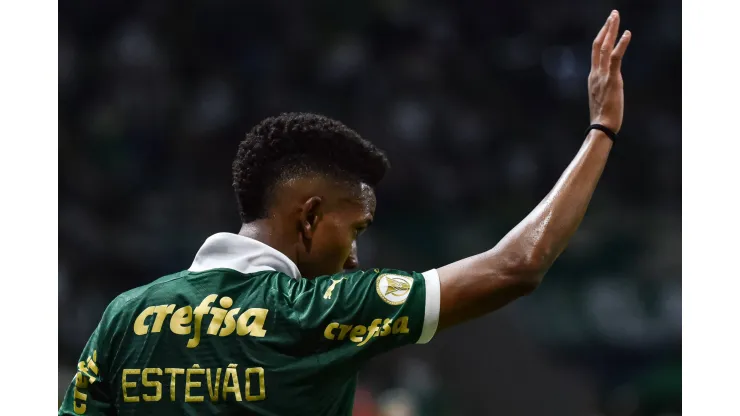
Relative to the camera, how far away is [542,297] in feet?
29.3

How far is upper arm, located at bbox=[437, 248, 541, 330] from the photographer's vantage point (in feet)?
7.70

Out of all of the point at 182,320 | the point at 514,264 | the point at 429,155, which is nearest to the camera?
the point at 514,264

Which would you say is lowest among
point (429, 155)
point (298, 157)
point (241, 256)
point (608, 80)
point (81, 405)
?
point (81, 405)

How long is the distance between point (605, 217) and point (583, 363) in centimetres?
A: 156

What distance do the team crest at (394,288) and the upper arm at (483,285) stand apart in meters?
0.10

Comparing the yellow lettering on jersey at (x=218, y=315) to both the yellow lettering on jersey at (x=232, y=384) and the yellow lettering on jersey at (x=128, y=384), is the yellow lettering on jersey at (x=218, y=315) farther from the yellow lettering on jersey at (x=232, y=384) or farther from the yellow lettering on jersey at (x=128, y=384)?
the yellow lettering on jersey at (x=128, y=384)

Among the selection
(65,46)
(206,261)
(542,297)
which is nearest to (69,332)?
(65,46)

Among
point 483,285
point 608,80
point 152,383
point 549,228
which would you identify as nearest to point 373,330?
point 483,285

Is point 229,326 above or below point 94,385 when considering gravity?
above

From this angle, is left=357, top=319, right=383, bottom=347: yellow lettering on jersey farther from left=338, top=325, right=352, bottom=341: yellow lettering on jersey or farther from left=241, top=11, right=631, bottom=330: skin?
left=241, top=11, right=631, bottom=330: skin

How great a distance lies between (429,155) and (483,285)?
742 cm

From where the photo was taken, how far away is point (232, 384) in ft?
8.13

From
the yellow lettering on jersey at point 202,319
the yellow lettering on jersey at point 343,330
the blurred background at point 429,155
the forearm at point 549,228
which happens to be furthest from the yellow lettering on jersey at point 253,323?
the blurred background at point 429,155

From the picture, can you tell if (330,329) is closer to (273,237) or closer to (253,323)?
(253,323)
